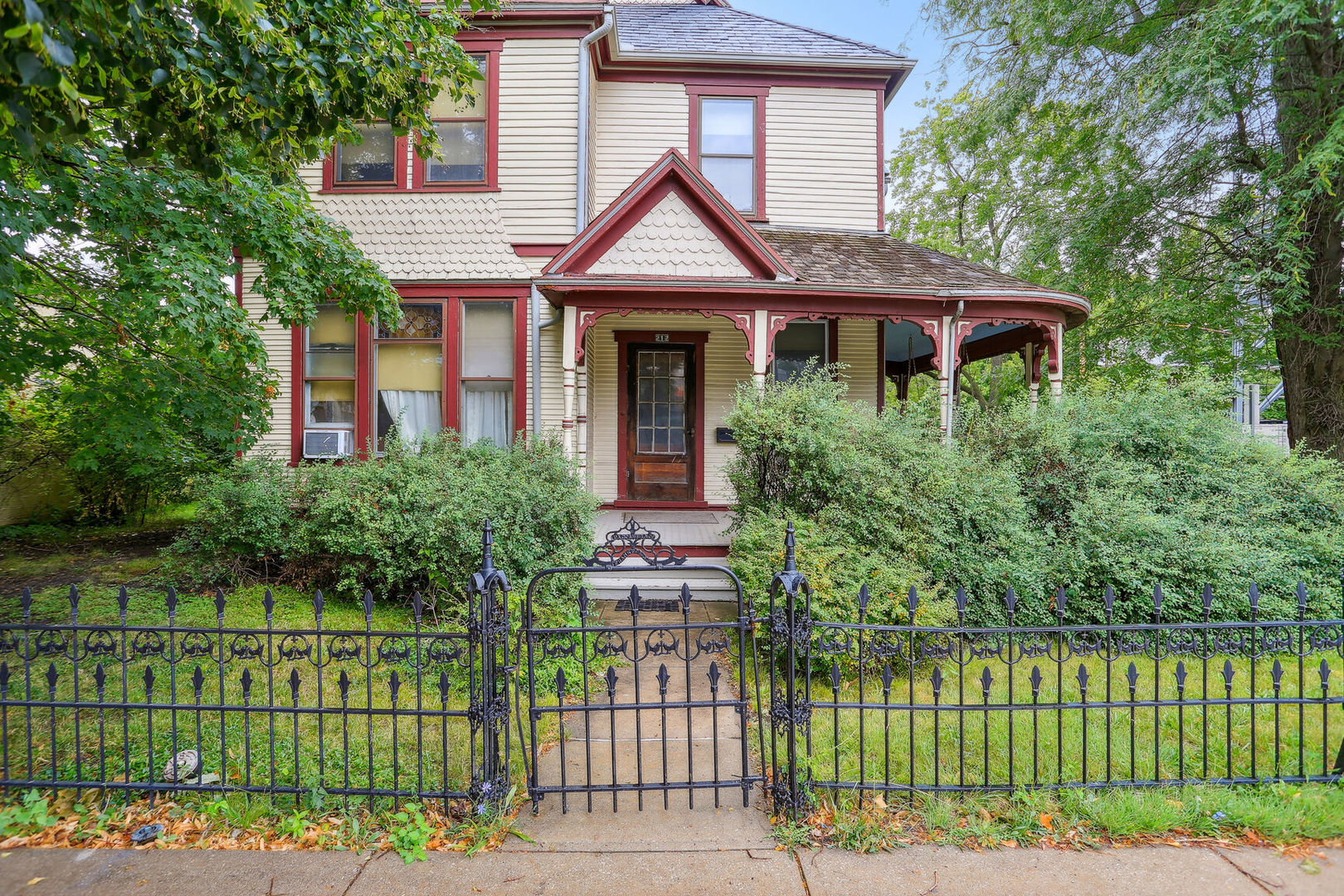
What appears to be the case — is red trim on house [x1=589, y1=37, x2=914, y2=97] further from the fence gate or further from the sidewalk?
the sidewalk

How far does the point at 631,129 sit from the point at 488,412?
5401 millimetres

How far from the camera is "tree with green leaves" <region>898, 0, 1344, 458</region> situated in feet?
27.8

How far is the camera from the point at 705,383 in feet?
35.4

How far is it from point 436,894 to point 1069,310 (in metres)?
10.5

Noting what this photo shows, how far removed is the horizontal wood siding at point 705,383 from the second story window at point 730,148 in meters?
2.28

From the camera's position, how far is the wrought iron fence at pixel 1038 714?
3285mm

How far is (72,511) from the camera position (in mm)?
10289

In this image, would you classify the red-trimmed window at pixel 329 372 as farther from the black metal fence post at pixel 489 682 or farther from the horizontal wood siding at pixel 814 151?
the black metal fence post at pixel 489 682

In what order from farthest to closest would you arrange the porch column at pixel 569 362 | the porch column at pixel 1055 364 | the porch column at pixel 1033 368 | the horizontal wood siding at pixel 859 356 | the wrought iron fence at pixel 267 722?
the horizontal wood siding at pixel 859 356 → the porch column at pixel 1033 368 → the porch column at pixel 1055 364 → the porch column at pixel 569 362 → the wrought iron fence at pixel 267 722

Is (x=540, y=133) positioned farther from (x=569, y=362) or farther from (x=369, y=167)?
(x=569, y=362)

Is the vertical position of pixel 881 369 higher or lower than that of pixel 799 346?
lower

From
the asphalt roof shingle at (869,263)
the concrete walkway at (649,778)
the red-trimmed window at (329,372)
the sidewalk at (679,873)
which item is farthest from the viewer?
the red-trimmed window at (329,372)

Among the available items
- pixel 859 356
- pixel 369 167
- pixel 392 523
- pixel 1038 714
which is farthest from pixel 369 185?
pixel 1038 714

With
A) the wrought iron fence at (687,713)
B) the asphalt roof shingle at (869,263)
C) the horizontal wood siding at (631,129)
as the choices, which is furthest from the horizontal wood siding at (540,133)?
the wrought iron fence at (687,713)
